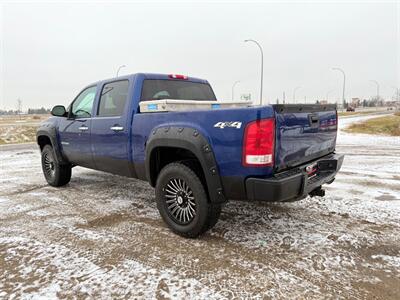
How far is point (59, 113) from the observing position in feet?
17.9

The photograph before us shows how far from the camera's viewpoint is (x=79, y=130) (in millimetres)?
5184

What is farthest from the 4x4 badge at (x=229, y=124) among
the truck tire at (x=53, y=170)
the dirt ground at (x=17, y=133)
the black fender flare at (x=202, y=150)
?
the dirt ground at (x=17, y=133)

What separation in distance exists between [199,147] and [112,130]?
172 centimetres

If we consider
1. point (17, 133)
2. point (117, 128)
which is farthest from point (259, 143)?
point (17, 133)

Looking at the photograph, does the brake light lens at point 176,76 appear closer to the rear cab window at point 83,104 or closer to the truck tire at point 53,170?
the rear cab window at point 83,104

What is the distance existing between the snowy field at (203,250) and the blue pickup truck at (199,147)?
45 centimetres

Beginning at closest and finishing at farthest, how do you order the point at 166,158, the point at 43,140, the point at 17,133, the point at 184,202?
the point at 184,202
the point at 166,158
the point at 43,140
the point at 17,133

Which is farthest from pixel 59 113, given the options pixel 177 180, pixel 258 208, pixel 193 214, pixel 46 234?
pixel 258 208

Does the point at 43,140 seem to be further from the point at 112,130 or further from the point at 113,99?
the point at 112,130

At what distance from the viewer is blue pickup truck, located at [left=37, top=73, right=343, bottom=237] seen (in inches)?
116

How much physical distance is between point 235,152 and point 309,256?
1278 millimetres

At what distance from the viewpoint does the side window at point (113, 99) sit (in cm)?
442

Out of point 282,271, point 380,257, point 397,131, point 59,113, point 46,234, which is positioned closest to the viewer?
point 282,271

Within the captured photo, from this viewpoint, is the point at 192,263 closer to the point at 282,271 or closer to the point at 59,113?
the point at 282,271
